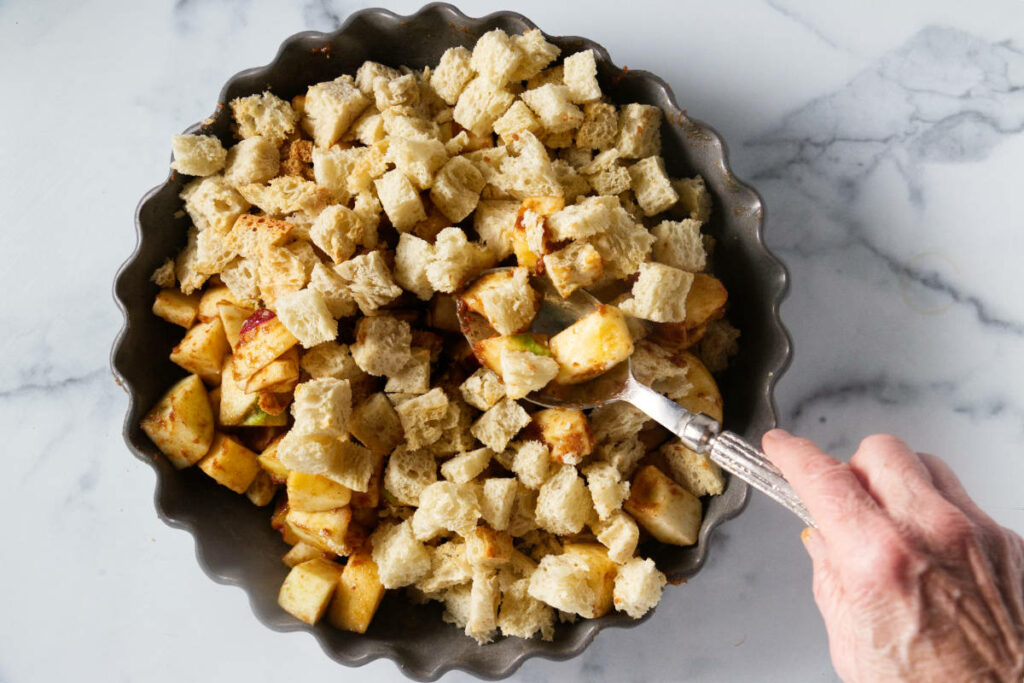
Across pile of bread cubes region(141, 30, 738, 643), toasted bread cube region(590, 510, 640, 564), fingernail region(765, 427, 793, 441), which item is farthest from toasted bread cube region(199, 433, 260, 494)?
fingernail region(765, 427, 793, 441)

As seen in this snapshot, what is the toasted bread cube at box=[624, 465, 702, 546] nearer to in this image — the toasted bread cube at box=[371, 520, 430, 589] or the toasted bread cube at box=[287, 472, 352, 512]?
the toasted bread cube at box=[371, 520, 430, 589]

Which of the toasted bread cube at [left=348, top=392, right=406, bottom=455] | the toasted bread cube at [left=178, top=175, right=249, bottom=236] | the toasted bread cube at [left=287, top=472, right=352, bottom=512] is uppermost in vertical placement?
the toasted bread cube at [left=178, top=175, right=249, bottom=236]

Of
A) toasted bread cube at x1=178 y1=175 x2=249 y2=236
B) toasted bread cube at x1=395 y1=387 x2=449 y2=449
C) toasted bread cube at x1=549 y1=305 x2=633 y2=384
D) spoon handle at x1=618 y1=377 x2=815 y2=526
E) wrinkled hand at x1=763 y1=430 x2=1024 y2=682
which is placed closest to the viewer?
wrinkled hand at x1=763 y1=430 x2=1024 y2=682

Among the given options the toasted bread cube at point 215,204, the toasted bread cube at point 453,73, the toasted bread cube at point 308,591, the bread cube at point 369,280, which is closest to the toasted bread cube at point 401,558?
the toasted bread cube at point 308,591

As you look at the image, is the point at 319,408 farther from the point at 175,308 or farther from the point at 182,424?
the point at 175,308

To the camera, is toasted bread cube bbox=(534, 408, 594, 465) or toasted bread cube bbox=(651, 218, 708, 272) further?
toasted bread cube bbox=(651, 218, 708, 272)

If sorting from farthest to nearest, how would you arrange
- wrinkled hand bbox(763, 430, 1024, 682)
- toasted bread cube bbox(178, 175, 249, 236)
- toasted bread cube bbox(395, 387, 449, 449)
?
toasted bread cube bbox(178, 175, 249, 236), toasted bread cube bbox(395, 387, 449, 449), wrinkled hand bbox(763, 430, 1024, 682)

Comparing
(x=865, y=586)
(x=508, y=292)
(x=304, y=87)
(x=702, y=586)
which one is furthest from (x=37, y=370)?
(x=865, y=586)

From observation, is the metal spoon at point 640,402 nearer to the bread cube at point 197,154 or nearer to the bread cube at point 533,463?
the bread cube at point 533,463
